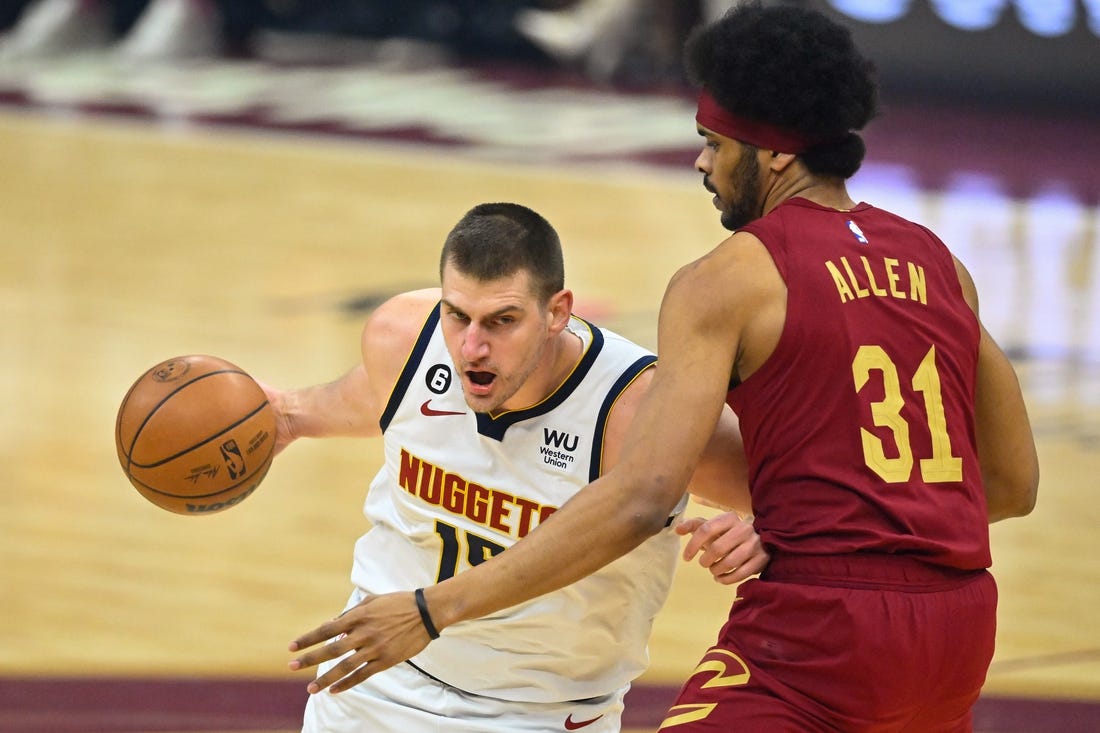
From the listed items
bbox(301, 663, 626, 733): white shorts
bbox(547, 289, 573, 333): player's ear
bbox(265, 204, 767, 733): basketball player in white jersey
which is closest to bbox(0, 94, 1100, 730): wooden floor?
bbox(301, 663, 626, 733): white shorts

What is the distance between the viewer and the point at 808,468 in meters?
3.18

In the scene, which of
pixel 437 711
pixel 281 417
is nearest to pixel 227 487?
pixel 281 417

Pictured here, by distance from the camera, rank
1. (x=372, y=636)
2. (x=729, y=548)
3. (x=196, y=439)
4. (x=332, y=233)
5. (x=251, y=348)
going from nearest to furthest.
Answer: (x=372, y=636), (x=729, y=548), (x=196, y=439), (x=251, y=348), (x=332, y=233)

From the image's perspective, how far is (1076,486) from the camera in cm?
773

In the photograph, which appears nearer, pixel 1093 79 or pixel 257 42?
pixel 1093 79

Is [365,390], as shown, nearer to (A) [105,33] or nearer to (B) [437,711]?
(B) [437,711]

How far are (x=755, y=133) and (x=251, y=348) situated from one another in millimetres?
6449

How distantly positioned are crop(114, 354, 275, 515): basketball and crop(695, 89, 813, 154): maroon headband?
1.50 metres

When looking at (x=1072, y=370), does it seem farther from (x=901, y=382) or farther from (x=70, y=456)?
(x=901, y=382)

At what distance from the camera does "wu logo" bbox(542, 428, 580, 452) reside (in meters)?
3.75

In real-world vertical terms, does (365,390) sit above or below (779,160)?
below

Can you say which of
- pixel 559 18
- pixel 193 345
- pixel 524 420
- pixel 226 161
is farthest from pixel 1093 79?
pixel 524 420

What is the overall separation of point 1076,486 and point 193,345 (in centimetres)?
489

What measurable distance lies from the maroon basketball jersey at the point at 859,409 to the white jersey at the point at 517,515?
57 cm
